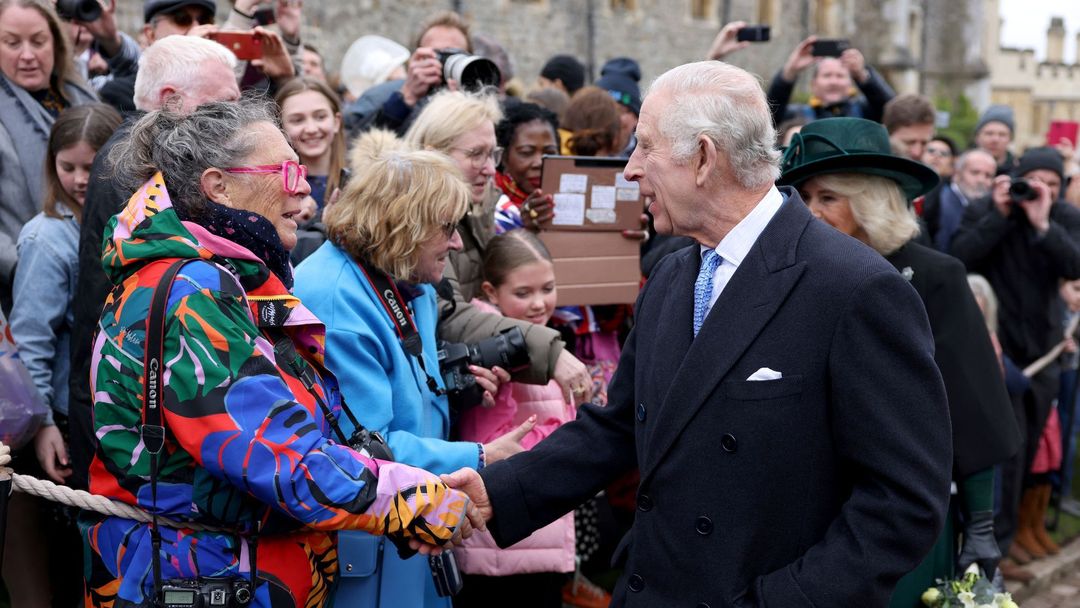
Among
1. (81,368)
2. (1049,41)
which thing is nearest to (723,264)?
(81,368)

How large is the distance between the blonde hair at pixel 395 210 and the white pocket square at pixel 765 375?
47.9 inches

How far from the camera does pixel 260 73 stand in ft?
17.3

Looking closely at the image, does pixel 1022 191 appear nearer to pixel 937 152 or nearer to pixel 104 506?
pixel 937 152

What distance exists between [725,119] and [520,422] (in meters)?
1.73

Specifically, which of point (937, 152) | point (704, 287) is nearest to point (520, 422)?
point (704, 287)

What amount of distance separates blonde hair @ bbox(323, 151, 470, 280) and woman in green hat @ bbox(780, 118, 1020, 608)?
3.81ft

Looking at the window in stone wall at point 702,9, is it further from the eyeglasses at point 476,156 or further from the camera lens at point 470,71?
the eyeglasses at point 476,156

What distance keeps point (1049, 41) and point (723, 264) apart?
7644cm

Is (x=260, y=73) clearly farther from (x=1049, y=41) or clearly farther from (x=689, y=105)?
(x=1049, y=41)

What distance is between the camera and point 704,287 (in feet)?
8.43

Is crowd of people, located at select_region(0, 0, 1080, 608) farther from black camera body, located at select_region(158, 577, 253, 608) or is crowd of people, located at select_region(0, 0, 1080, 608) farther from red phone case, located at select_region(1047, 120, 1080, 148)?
red phone case, located at select_region(1047, 120, 1080, 148)

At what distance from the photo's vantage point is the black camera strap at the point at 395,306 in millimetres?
3129

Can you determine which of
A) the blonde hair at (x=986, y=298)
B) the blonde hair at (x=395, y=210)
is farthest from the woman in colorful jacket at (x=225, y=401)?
the blonde hair at (x=986, y=298)

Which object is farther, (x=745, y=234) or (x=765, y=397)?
(x=745, y=234)
